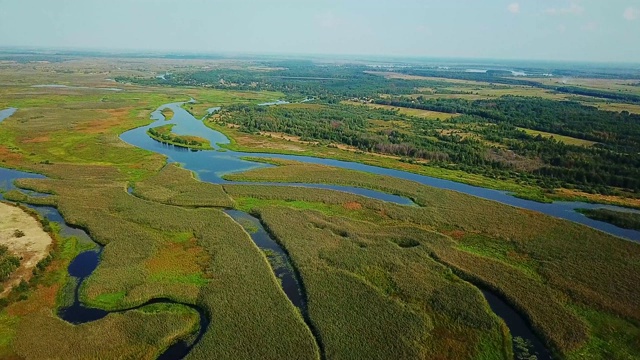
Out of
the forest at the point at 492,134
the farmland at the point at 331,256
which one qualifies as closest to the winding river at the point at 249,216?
the farmland at the point at 331,256

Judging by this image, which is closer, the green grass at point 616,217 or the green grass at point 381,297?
the green grass at point 381,297

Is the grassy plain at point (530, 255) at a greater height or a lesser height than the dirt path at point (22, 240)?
greater

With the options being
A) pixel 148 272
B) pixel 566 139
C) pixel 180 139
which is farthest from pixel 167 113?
pixel 566 139

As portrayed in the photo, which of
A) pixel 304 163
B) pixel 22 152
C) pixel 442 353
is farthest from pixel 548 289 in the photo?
pixel 22 152

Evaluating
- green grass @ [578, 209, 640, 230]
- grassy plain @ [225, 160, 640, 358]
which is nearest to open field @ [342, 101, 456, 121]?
grassy plain @ [225, 160, 640, 358]

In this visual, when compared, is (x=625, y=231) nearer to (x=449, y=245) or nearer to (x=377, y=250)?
(x=449, y=245)

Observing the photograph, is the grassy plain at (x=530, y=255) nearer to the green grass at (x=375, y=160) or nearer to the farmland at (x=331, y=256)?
the farmland at (x=331, y=256)

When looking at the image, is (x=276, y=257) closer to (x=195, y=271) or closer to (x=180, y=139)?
(x=195, y=271)
